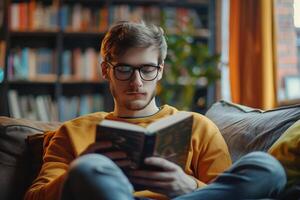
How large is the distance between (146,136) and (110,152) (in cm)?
12

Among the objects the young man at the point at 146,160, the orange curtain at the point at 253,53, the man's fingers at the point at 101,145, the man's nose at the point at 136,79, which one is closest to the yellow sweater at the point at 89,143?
the young man at the point at 146,160

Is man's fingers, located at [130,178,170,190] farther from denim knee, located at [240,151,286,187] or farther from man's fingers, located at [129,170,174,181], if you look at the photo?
denim knee, located at [240,151,286,187]

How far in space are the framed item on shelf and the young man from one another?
2.25 metres

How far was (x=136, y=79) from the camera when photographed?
1.54 meters

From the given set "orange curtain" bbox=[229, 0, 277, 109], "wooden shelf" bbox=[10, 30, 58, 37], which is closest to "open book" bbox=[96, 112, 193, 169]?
"orange curtain" bbox=[229, 0, 277, 109]

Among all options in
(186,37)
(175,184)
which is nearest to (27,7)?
(186,37)

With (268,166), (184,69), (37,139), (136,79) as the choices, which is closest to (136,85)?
(136,79)

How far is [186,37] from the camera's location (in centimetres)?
384

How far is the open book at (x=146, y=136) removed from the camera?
1.18 meters

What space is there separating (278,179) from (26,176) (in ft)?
2.72

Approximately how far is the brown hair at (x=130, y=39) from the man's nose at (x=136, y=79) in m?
0.07

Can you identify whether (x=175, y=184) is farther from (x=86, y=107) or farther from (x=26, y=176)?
(x=86, y=107)

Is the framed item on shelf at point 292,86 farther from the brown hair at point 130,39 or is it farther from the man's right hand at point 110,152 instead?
the man's right hand at point 110,152

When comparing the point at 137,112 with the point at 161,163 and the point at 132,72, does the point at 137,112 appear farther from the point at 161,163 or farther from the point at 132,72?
the point at 161,163
